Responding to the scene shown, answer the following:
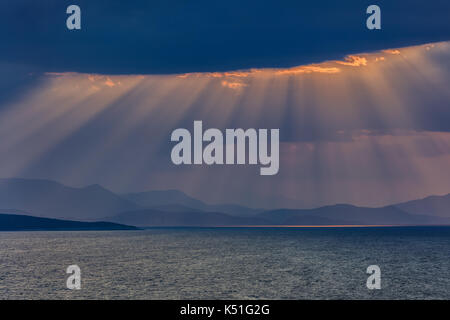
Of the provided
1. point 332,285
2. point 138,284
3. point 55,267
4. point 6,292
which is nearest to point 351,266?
point 332,285

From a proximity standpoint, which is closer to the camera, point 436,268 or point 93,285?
point 93,285

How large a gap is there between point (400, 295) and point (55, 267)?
196 feet

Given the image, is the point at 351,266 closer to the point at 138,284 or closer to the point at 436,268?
the point at 436,268

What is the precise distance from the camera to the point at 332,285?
229 ft

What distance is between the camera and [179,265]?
318 ft

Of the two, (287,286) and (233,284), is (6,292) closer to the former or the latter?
(233,284)

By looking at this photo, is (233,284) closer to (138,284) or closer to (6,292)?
(138,284)
